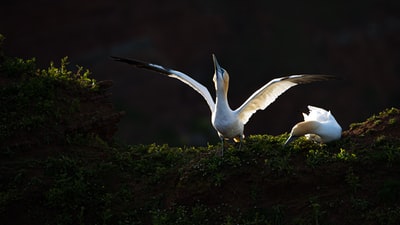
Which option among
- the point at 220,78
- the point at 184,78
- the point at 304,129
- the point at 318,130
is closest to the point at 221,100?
the point at 220,78

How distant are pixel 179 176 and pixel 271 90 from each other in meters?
1.97

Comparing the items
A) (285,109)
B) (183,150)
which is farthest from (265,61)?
(183,150)

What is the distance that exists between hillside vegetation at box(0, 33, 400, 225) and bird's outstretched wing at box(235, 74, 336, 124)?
490 mm

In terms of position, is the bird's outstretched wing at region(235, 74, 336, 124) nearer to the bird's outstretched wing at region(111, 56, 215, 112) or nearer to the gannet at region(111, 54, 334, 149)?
the gannet at region(111, 54, 334, 149)

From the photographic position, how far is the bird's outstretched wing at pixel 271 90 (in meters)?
10.0

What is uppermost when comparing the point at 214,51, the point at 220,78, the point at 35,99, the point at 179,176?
the point at 214,51

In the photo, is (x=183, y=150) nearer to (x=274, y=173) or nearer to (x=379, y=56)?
(x=274, y=173)

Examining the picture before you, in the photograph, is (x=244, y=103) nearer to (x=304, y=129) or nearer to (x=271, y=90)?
(x=271, y=90)

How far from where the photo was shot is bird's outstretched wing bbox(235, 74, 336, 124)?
10.0m

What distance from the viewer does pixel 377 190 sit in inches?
340

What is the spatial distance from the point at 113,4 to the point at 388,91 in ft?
46.3

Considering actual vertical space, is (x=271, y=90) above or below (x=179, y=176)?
above

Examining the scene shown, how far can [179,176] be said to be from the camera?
952cm

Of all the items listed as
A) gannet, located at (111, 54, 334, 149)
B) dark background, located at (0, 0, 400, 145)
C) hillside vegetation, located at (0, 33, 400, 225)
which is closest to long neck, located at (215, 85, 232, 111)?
gannet, located at (111, 54, 334, 149)
